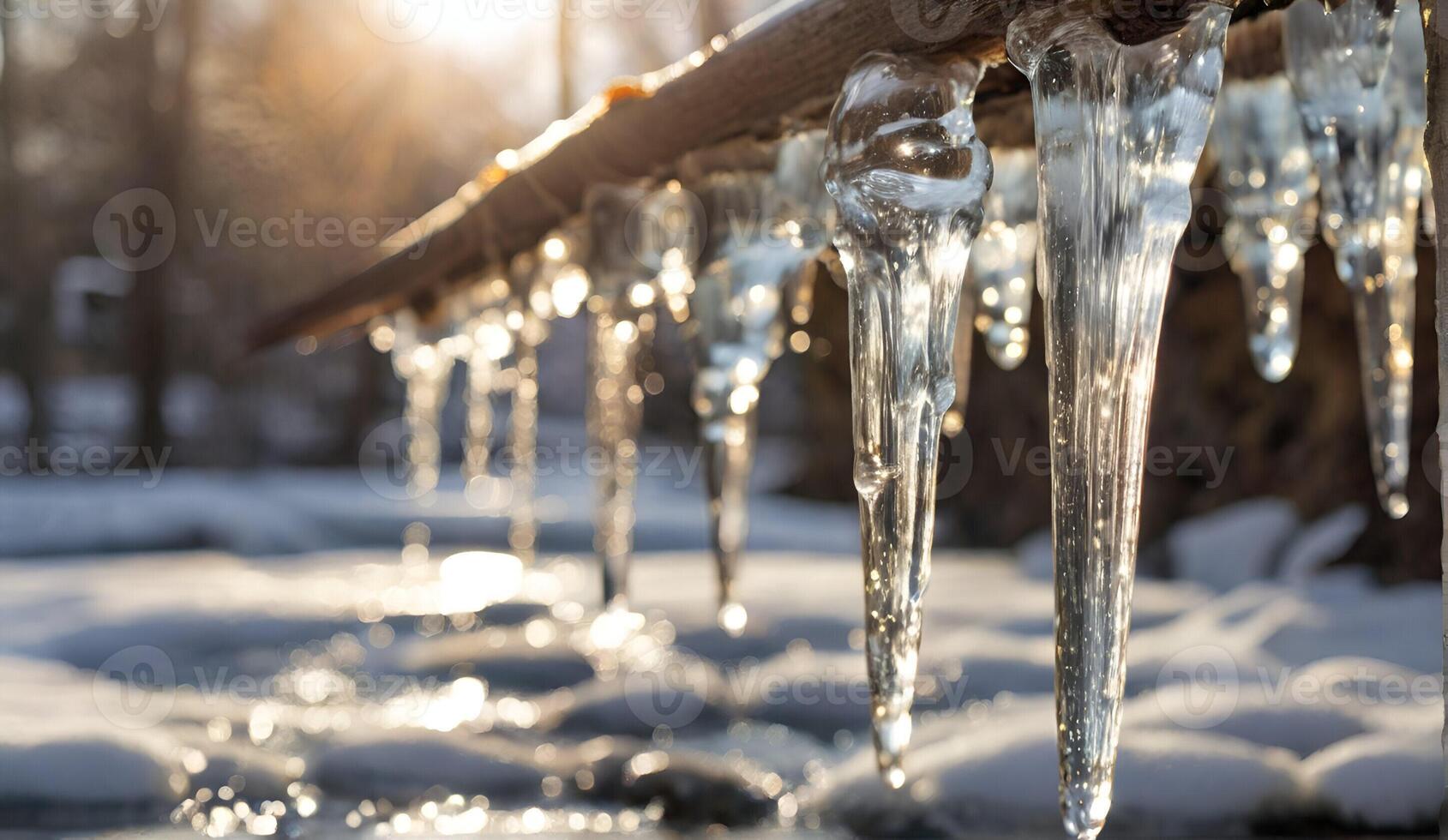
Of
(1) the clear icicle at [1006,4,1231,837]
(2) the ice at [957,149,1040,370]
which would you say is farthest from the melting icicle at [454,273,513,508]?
(1) the clear icicle at [1006,4,1231,837]

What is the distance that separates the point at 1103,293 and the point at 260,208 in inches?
507

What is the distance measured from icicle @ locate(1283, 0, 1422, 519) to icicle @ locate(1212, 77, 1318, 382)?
0.16 meters

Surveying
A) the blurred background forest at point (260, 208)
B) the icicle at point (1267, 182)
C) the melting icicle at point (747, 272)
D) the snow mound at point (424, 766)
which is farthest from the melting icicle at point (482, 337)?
the blurred background forest at point (260, 208)

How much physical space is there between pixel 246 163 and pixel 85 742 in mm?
11282

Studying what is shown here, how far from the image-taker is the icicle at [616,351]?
1.84 metres

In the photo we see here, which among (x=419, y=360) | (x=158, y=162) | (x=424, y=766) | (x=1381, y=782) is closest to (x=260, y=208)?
(x=158, y=162)

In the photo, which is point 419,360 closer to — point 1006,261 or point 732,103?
point 1006,261

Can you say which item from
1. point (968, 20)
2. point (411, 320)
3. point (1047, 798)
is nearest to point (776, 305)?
point (968, 20)

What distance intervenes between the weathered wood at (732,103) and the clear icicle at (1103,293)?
35 mm

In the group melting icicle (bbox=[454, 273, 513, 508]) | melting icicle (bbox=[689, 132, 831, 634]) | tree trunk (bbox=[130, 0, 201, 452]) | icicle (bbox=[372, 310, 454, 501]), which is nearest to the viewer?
melting icicle (bbox=[689, 132, 831, 634])

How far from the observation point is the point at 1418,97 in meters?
1.17

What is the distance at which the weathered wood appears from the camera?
2.81ft

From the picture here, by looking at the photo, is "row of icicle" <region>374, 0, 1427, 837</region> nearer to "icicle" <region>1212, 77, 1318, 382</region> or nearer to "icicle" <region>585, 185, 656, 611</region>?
"icicle" <region>1212, 77, 1318, 382</region>

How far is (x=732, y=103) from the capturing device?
1.19 meters
